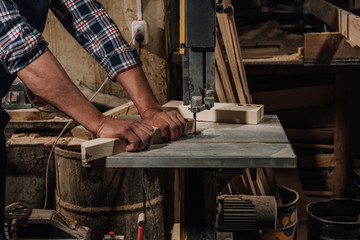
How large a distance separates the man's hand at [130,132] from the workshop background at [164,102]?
1.13 m

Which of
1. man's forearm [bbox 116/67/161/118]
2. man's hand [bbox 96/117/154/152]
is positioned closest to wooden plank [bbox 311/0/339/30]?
man's forearm [bbox 116/67/161/118]

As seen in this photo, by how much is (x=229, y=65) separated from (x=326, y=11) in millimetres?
818

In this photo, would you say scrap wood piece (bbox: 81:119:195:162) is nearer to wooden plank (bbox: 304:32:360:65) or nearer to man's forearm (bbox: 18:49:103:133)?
man's forearm (bbox: 18:49:103:133)

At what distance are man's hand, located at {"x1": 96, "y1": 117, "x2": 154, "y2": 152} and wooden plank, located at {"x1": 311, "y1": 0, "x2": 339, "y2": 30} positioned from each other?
1.74 m

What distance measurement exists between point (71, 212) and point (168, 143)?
1.29 meters

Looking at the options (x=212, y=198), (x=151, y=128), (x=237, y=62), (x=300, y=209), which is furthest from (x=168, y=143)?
(x=300, y=209)

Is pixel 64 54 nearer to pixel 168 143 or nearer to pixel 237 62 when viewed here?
pixel 237 62

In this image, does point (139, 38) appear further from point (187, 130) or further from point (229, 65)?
point (187, 130)

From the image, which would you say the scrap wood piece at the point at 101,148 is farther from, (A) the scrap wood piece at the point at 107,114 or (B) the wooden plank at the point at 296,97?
(B) the wooden plank at the point at 296,97

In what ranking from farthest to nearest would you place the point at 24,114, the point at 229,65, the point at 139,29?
1. the point at 24,114
2. the point at 139,29
3. the point at 229,65

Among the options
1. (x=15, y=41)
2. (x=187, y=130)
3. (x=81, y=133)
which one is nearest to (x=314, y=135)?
(x=81, y=133)

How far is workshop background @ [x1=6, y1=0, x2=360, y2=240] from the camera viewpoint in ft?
9.43

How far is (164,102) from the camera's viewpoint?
319 cm

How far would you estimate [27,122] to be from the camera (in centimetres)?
312
